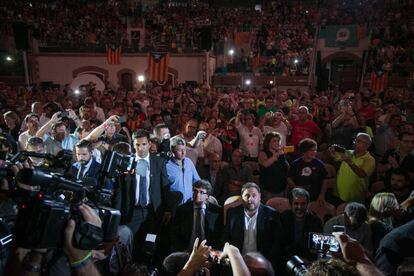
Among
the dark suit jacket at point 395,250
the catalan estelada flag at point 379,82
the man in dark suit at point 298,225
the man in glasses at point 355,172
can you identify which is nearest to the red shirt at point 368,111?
the man in glasses at point 355,172

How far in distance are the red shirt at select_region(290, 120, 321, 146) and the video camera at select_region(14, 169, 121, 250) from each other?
5473 millimetres

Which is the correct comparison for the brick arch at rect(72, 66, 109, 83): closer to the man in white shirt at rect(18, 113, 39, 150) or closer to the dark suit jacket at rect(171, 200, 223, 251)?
the man in white shirt at rect(18, 113, 39, 150)

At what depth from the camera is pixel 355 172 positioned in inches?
198

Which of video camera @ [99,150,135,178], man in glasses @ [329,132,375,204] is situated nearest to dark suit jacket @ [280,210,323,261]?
man in glasses @ [329,132,375,204]

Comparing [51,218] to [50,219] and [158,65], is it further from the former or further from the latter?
[158,65]

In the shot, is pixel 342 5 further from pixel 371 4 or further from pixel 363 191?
pixel 363 191

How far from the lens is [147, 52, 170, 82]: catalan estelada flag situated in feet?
46.4

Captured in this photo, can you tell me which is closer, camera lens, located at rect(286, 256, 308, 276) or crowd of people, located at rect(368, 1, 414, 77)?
camera lens, located at rect(286, 256, 308, 276)

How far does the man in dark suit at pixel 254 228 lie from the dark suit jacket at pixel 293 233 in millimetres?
127

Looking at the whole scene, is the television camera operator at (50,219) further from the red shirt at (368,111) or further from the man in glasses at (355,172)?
the red shirt at (368,111)

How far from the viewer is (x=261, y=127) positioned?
289 inches

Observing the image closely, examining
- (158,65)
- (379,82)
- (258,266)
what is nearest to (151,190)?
(258,266)

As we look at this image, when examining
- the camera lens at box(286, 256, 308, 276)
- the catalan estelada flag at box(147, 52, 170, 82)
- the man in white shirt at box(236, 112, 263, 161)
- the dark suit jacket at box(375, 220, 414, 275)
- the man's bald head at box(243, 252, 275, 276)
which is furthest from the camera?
the catalan estelada flag at box(147, 52, 170, 82)

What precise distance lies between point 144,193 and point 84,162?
2.61ft
